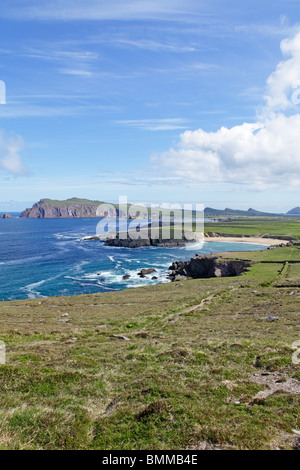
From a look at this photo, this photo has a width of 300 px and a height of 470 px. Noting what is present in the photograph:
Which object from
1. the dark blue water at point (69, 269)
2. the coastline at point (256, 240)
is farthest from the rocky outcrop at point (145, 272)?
the coastline at point (256, 240)

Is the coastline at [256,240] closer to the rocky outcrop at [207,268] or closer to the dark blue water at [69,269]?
the dark blue water at [69,269]

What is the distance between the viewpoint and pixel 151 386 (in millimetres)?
14180

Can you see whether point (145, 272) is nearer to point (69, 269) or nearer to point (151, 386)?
point (69, 269)

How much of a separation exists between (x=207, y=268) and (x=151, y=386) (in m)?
79.1

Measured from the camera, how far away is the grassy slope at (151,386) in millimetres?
10000

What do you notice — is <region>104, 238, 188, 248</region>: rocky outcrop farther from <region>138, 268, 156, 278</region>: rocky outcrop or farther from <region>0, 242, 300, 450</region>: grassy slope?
<region>0, 242, 300, 450</region>: grassy slope

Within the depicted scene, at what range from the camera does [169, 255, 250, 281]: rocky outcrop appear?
84312mm

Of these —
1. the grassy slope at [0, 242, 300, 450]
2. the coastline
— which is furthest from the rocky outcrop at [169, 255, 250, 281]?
the coastline

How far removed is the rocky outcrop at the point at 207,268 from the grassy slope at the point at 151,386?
171 feet

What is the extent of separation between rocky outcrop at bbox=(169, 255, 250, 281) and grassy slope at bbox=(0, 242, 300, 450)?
52.1 metres

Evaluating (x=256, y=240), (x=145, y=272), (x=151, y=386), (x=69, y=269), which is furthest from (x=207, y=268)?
(x=256, y=240)
